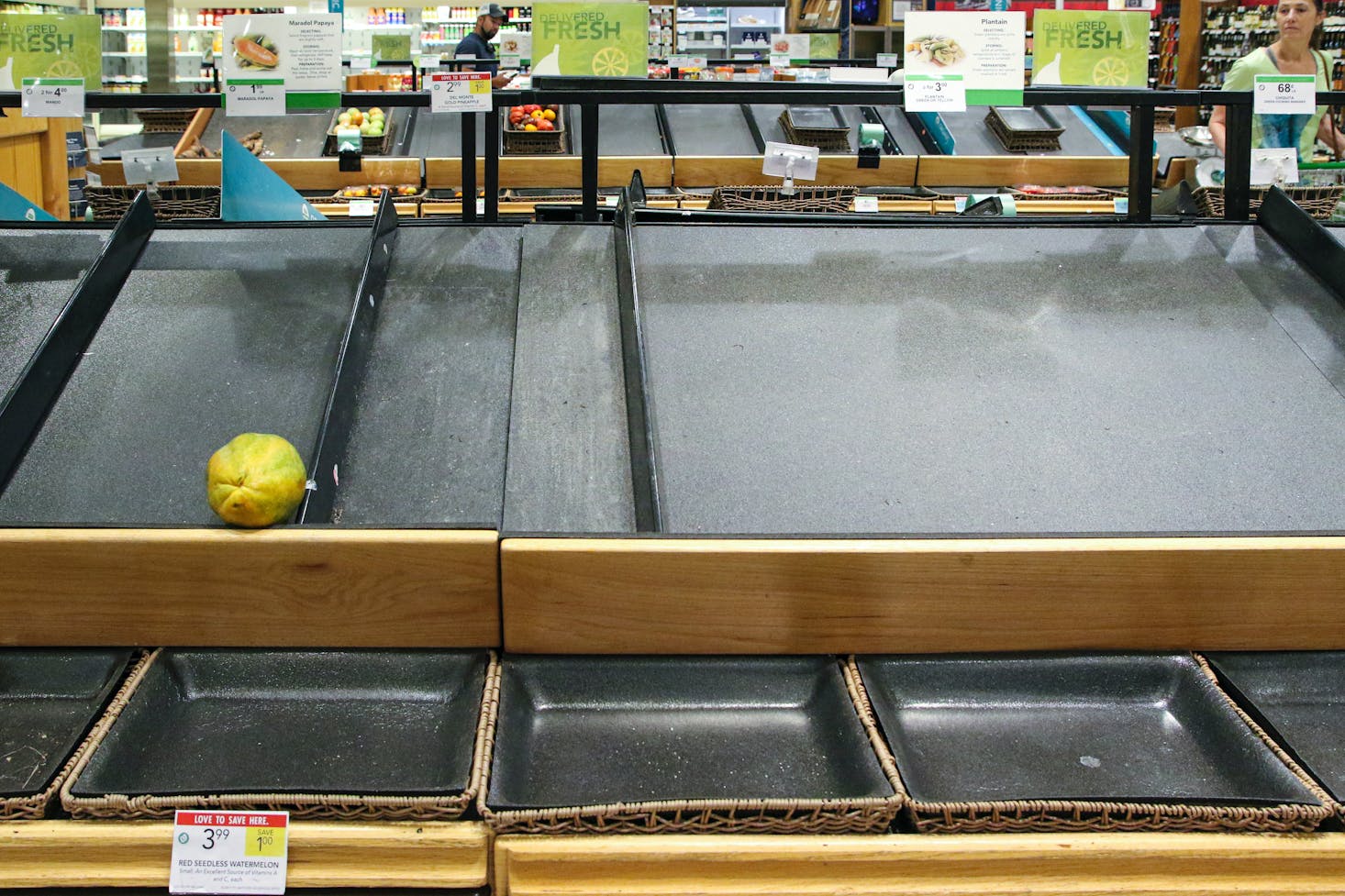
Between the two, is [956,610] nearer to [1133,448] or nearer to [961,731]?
[961,731]

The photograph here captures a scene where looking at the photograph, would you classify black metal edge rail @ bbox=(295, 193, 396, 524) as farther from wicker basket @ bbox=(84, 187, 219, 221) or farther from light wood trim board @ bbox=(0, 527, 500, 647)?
wicker basket @ bbox=(84, 187, 219, 221)

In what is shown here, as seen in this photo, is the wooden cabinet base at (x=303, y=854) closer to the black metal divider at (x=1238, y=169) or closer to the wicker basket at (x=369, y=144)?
the black metal divider at (x=1238, y=169)

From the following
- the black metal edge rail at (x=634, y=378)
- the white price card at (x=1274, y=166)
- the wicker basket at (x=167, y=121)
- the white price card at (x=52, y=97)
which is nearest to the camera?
the black metal edge rail at (x=634, y=378)

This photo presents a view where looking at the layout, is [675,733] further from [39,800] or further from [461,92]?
[461,92]

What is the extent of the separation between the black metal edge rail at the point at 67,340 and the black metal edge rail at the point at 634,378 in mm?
800

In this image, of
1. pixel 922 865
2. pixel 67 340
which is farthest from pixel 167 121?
pixel 922 865

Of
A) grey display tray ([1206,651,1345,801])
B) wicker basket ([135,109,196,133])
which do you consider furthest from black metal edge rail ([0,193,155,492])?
wicker basket ([135,109,196,133])

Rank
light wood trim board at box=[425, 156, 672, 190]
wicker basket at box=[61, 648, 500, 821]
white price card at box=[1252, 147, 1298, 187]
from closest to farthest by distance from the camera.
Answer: wicker basket at box=[61, 648, 500, 821]
white price card at box=[1252, 147, 1298, 187]
light wood trim board at box=[425, 156, 672, 190]

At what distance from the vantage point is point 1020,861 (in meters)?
1.03

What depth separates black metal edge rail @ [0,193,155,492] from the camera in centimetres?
136

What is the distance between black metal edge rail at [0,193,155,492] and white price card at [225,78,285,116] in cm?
23

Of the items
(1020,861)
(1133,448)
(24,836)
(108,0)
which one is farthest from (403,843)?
(108,0)

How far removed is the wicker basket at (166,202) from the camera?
2.92 metres

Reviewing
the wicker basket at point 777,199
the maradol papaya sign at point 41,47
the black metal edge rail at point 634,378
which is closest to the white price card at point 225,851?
the black metal edge rail at point 634,378
